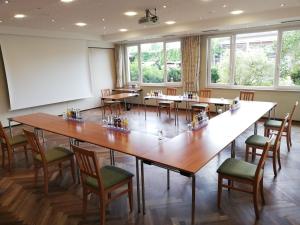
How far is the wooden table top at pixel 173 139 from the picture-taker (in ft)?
7.79

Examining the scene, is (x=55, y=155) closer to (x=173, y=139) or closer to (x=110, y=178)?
(x=110, y=178)

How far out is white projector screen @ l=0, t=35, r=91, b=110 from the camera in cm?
638

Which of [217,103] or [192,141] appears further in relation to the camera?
[217,103]

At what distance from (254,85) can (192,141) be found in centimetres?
497

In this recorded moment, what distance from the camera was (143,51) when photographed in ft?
30.0

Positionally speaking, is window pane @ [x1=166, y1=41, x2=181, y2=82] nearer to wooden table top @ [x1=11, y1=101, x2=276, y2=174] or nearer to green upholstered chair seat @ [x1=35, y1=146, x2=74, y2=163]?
wooden table top @ [x1=11, y1=101, x2=276, y2=174]

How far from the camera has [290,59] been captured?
627 centimetres

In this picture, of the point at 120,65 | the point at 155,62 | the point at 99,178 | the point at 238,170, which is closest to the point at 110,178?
the point at 99,178

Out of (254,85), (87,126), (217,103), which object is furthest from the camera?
(254,85)

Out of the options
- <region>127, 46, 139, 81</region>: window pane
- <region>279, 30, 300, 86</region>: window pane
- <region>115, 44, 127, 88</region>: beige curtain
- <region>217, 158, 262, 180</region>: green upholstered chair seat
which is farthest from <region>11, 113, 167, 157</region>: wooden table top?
<region>127, 46, 139, 81</region>: window pane

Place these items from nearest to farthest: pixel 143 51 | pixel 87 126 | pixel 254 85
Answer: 1. pixel 87 126
2. pixel 254 85
3. pixel 143 51

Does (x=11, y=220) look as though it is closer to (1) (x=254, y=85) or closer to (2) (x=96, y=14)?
(2) (x=96, y=14)

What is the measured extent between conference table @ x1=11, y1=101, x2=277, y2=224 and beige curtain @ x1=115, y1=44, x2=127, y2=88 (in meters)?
5.54

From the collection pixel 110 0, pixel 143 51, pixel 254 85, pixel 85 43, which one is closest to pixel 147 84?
pixel 143 51
